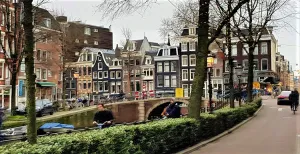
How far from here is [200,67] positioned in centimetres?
1380

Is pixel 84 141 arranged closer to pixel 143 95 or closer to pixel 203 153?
pixel 203 153

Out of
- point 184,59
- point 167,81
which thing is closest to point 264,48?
point 184,59

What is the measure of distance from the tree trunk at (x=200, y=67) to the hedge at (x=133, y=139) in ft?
1.65

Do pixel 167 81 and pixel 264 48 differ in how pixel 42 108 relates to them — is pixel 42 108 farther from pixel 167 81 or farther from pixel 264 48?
pixel 264 48

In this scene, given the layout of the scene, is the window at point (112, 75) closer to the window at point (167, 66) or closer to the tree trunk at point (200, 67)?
the window at point (167, 66)

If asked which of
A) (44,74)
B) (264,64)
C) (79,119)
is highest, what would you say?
(264,64)

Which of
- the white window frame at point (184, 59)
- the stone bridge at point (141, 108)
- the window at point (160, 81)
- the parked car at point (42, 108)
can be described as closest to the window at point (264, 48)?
the white window frame at point (184, 59)

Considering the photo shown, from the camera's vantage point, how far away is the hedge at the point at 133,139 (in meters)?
5.96

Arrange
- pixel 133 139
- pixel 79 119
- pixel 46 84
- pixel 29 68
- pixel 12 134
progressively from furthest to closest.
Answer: pixel 46 84, pixel 79 119, pixel 12 134, pixel 133 139, pixel 29 68

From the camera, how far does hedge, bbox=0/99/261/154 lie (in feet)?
19.6

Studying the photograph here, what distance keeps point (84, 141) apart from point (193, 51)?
5897 centimetres

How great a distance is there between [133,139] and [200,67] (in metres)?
5.78

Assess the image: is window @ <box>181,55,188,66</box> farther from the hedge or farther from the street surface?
the hedge

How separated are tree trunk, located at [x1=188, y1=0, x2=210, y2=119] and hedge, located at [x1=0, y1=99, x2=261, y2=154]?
1.65 ft
